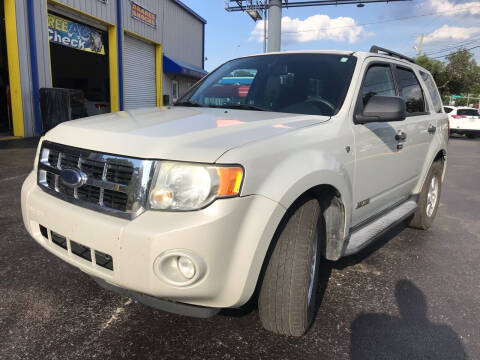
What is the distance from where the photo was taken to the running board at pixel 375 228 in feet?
8.70

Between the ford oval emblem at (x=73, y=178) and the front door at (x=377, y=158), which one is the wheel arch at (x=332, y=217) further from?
the ford oval emblem at (x=73, y=178)

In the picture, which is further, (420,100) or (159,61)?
(159,61)

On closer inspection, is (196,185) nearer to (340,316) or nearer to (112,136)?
(112,136)

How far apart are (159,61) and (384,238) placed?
1570cm

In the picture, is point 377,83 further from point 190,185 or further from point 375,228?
point 190,185

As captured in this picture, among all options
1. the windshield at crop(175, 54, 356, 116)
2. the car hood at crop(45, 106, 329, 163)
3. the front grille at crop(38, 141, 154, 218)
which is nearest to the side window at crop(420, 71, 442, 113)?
the windshield at crop(175, 54, 356, 116)

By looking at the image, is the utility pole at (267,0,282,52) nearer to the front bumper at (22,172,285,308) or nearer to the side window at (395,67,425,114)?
the side window at (395,67,425,114)

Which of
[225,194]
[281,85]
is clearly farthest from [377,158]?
[225,194]

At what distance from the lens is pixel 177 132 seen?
1.92 metres

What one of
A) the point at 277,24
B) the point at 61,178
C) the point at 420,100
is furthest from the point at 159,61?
the point at 61,178

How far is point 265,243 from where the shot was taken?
1.77 m

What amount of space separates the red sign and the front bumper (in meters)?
14.9

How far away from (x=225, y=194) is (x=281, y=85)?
162 cm

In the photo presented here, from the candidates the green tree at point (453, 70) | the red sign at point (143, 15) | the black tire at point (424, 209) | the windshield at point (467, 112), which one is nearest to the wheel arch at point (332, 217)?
the black tire at point (424, 209)
